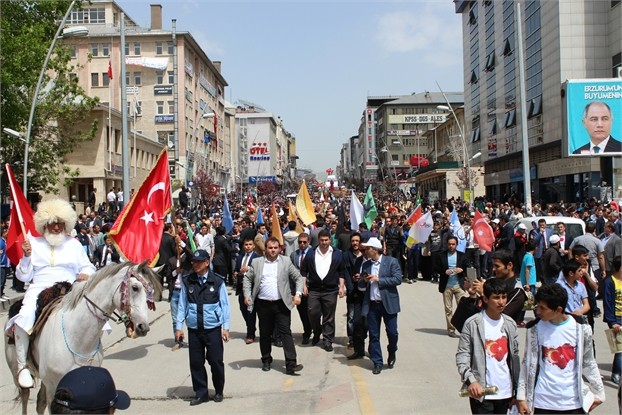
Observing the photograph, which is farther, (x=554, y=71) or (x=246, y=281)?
(x=554, y=71)

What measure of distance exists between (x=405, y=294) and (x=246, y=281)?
8438mm

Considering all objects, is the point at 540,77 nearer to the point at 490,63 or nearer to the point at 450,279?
the point at 490,63

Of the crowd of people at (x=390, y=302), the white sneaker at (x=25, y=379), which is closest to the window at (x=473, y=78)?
the crowd of people at (x=390, y=302)

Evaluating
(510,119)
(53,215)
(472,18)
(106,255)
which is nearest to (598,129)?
(106,255)

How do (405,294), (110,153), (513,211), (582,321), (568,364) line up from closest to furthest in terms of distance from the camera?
(568,364) < (582,321) < (405,294) < (513,211) < (110,153)

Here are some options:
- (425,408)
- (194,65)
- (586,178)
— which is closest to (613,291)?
(425,408)

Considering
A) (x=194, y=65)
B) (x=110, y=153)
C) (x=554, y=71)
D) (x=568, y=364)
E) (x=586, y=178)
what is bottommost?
(x=568, y=364)

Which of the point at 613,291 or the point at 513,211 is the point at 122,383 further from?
the point at 513,211

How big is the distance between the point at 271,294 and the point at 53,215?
10.3 feet

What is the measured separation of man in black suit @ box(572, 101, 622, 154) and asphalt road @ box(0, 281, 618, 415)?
1641 cm

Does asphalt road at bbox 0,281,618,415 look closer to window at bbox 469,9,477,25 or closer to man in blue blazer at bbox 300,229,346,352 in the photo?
man in blue blazer at bbox 300,229,346,352

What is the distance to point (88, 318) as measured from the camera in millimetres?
6102

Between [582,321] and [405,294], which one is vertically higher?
[582,321]

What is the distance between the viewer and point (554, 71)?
41406mm
